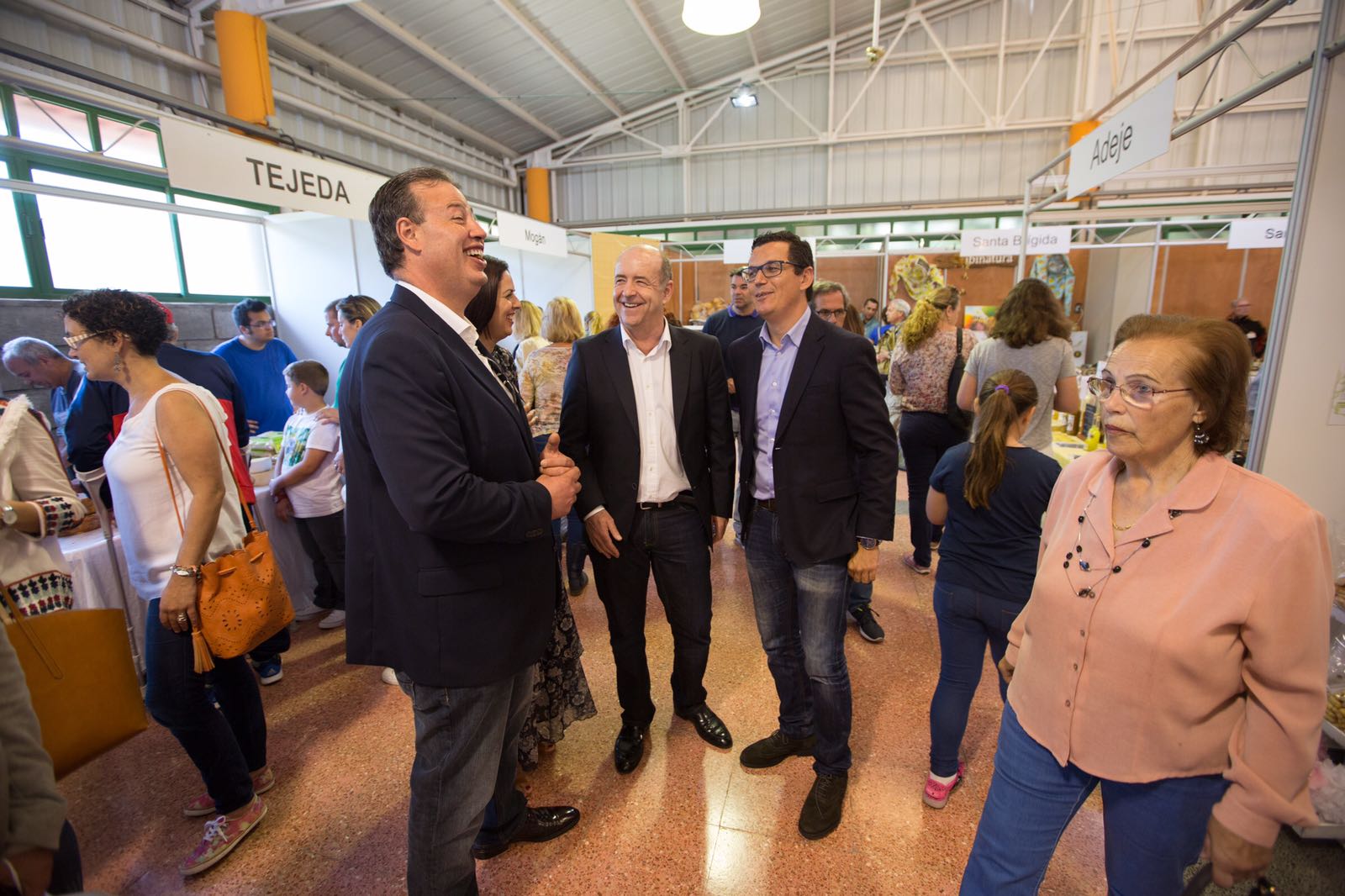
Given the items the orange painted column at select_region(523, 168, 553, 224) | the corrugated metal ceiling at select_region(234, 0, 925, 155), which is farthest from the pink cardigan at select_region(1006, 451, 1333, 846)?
the orange painted column at select_region(523, 168, 553, 224)

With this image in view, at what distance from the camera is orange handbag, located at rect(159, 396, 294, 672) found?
161cm

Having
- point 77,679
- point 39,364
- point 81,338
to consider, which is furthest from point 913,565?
point 39,364

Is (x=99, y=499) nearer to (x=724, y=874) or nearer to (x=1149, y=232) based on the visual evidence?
(x=724, y=874)

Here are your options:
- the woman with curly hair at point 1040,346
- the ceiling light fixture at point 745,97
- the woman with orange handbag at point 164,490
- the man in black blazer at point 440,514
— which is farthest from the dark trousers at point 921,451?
the ceiling light fixture at point 745,97

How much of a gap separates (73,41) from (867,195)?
10.8 meters

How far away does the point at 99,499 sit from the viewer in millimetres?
2373

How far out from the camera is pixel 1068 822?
1.08 m

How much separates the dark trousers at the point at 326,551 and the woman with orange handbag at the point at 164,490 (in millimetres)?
1333

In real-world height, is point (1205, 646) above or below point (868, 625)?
above

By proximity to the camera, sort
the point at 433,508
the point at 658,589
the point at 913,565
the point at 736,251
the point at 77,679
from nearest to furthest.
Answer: the point at 433,508
the point at 77,679
the point at 658,589
the point at 913,565
the point at 736,251

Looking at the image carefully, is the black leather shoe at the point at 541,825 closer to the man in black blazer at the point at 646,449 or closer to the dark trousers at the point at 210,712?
the man in black blazer at the point at 646,449

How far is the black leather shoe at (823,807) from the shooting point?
5.75ft

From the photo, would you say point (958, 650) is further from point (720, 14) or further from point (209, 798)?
point (720, 14)

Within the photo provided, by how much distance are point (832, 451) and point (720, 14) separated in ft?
9.41
